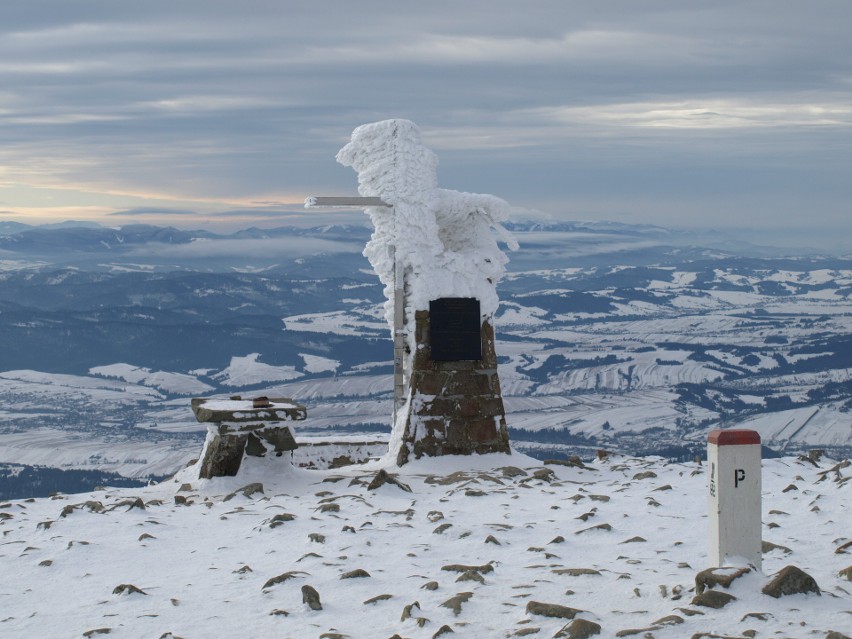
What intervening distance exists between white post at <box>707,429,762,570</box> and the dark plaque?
36.2ft

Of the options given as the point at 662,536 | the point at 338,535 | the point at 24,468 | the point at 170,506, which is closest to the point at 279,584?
the point at 338,535

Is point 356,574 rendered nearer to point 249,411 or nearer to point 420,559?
point 420,559

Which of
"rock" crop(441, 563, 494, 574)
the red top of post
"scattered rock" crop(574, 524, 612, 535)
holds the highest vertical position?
the red top of post

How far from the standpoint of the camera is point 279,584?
36.2 ft

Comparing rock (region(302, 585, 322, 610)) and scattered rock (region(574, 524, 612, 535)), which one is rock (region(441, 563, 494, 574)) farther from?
scattered rock (region(574, 524, 612, 535))

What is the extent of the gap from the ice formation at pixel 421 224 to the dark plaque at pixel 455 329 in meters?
0.16

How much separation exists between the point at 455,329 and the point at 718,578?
1159 cm

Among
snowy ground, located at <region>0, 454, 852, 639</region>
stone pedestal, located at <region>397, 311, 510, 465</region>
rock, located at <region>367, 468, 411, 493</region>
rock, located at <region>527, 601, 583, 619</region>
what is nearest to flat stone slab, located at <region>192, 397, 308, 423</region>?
snowy ground, located at <region>0, 454, 852, 639</region>

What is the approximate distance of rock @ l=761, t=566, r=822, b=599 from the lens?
9398 mm

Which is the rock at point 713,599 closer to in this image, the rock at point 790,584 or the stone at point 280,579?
the rock at point 790,584

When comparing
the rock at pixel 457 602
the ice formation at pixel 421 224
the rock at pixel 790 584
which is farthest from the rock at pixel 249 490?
the rock at pixel 790 584

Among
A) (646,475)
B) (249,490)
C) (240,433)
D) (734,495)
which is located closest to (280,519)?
(249,490)

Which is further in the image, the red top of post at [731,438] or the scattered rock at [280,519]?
the scattered rock at [280,519]

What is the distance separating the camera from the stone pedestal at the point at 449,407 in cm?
2048
